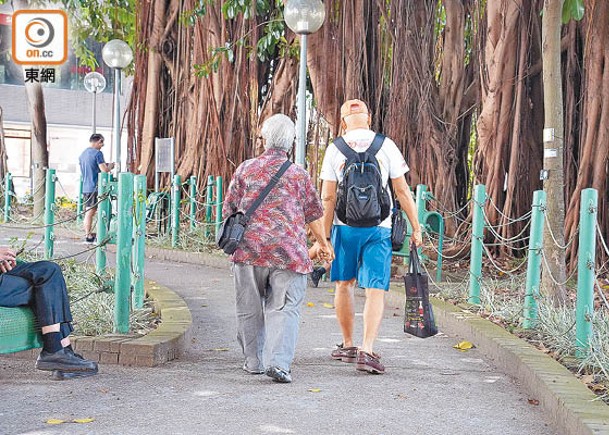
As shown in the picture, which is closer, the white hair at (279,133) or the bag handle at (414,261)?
the white hair at (279,133)

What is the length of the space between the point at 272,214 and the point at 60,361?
4.72 ft

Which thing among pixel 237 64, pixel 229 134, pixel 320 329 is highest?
pixel 237 64

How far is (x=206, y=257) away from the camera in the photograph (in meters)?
12.6

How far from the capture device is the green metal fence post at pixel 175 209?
44.1 feet

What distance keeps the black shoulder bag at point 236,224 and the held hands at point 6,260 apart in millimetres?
1120

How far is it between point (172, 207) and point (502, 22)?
215 inches

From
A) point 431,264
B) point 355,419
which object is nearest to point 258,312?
point 355,419

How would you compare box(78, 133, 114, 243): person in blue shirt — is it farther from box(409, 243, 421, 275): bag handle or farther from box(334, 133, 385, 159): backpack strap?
box(409, 243, 421, 275): bag handle

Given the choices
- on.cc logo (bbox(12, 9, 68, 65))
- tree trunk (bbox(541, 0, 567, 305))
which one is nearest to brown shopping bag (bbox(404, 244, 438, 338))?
tree trunk (bbox(541, 0, 567, 305))

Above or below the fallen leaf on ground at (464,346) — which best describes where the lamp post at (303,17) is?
above

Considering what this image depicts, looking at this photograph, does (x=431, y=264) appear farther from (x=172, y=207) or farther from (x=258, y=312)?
(x=258, y=312)

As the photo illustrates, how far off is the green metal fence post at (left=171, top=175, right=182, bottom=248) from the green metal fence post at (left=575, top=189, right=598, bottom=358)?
8.39 meters

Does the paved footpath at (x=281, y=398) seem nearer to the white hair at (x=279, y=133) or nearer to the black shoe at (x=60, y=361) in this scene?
the black shoe at (x=60, y=361)

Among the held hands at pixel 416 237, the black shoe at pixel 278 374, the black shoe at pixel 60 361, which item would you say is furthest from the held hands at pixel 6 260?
the held hands at pixel 416 237
